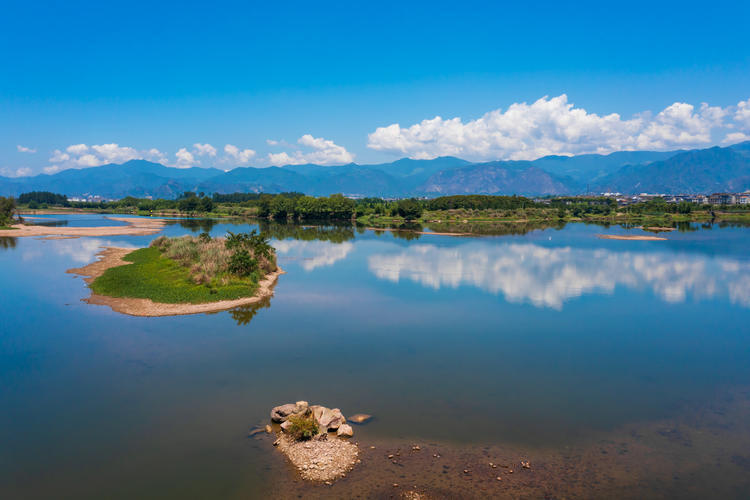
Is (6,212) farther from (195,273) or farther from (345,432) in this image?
(345,432)

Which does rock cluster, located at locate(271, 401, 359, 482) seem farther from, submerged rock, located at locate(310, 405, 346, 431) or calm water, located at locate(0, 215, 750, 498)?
calm water, located at locate(0, 215, 750, 498)

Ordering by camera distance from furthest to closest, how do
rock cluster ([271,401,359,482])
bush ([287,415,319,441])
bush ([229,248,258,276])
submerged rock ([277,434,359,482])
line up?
bush ([229,248,258,276]), bush ([287,415,319,441]), rock cluster ([271,401,359,482]), submerged rock ([277,434,359,482])

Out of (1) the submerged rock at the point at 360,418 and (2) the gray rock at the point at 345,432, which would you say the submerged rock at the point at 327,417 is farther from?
(1) the submerged rock at the point at 360,418

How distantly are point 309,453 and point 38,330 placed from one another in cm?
1902

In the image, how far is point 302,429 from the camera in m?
13.0

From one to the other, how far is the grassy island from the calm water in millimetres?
2672

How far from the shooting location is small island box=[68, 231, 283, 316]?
92.1ft

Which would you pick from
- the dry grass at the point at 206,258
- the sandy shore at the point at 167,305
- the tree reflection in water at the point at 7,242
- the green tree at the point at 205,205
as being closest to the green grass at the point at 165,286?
the sandy shore at the point at 167,305

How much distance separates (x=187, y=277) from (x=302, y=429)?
2363 centimetres

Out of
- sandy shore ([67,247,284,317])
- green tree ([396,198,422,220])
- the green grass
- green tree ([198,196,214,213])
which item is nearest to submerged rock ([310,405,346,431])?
sandy shore ([67,247,284,317])

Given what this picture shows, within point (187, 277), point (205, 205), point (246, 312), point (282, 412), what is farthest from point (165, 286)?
point (205, 205)

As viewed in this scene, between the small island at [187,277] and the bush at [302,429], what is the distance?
1574cm

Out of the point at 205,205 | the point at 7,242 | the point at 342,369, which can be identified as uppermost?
the point at 205,205

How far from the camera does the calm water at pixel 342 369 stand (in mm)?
12742
